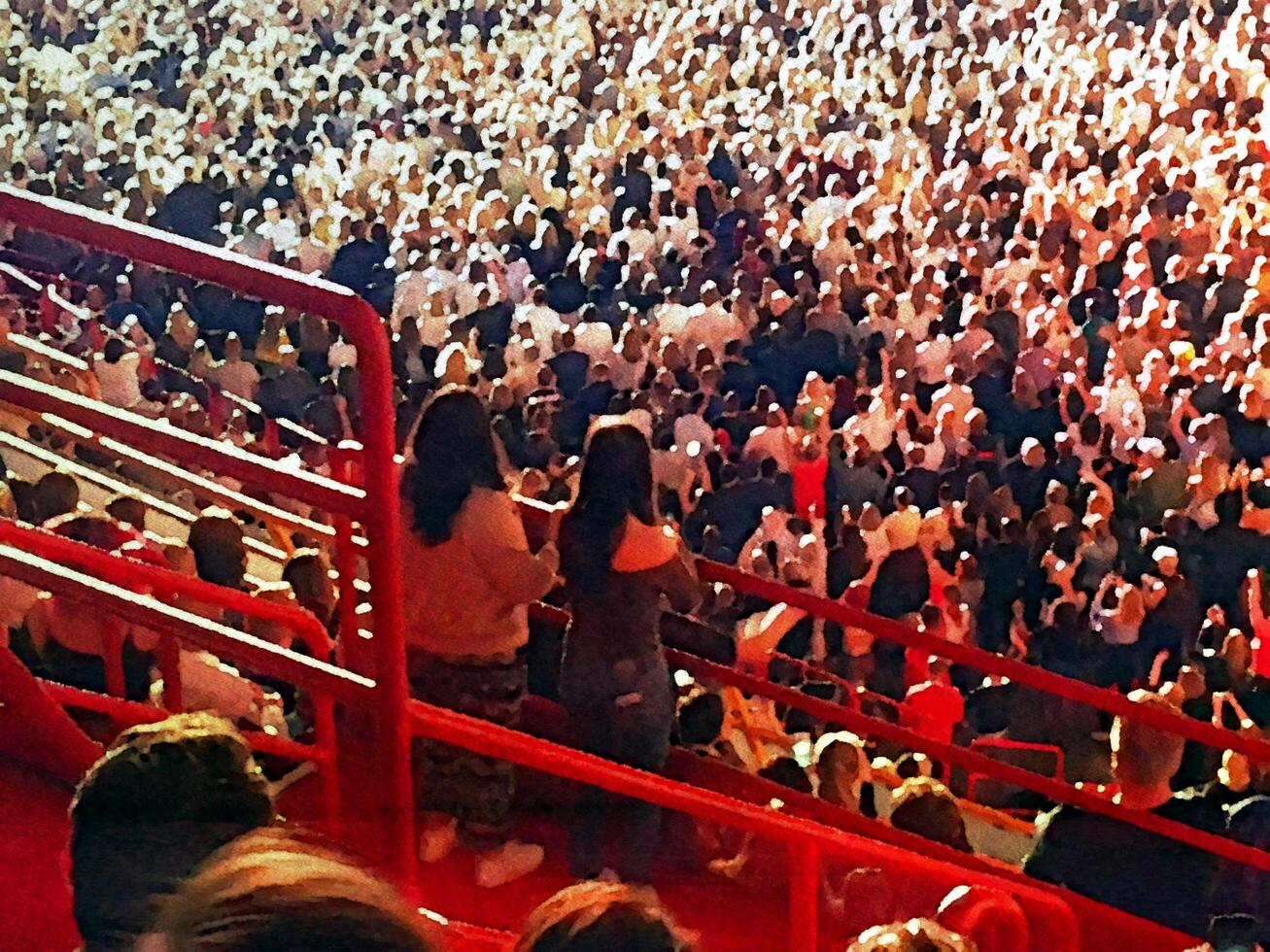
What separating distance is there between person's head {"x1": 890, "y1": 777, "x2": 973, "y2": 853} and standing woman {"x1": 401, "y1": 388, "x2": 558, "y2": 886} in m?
1.05

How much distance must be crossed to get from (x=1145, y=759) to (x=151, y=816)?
280 centimetres

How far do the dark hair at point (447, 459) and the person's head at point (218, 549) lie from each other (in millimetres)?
1126

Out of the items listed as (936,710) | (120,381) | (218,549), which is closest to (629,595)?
(218,549)

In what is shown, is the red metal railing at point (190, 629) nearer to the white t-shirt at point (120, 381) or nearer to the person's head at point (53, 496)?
the person's head at point (53, 496)

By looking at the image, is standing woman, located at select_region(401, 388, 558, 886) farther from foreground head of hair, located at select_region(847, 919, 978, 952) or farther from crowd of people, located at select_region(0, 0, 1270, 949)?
foreground head of hair, located at select_region(847, 919, 978, 952)

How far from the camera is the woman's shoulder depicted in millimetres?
3672

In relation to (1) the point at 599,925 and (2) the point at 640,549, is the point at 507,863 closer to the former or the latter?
(2) the point at 640,549

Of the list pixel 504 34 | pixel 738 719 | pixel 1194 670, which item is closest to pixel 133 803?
pixel 738 719

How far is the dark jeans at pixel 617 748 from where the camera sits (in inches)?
150

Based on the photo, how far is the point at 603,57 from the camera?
15.8 m

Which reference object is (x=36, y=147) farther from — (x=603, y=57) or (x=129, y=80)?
(x=603, y=57)

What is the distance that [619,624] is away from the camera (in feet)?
12.3

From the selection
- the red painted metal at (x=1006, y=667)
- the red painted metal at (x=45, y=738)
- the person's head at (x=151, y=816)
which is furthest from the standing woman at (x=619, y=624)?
the person's head at (x=151, y=816)

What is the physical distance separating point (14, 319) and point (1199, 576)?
5.98 m
